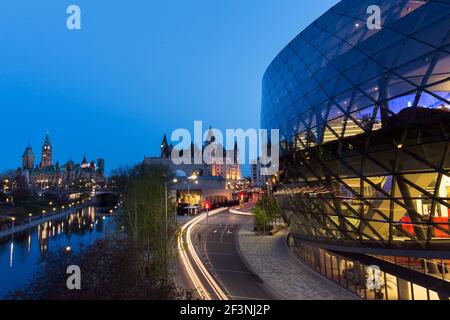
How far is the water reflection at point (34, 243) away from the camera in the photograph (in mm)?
39084

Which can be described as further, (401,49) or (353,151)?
(353,151)

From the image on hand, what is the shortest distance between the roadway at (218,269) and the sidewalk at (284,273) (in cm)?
98

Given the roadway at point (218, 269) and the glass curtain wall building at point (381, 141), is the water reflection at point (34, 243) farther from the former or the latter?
the glass curtain wall building at point (381, 141)

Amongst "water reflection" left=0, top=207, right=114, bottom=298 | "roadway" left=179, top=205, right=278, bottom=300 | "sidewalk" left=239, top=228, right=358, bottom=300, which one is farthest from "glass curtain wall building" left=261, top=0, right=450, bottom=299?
"water reflection" left=0, top=207, right=114, bottom=298

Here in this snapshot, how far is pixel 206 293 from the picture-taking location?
73.7ft

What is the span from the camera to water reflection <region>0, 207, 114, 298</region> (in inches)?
1539

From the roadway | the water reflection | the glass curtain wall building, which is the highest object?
the glass curtain wall building

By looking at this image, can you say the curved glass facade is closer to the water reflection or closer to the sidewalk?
the sidewalk

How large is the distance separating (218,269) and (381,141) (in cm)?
1928

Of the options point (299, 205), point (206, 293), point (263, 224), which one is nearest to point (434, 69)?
point (299, 205)

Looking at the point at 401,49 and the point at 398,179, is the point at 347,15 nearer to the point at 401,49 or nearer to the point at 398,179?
the point at 401,49

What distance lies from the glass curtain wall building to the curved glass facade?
0.06 m

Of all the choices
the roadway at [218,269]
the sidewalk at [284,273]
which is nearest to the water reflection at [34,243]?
the roadway at [218,269]

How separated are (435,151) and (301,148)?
11409mm
